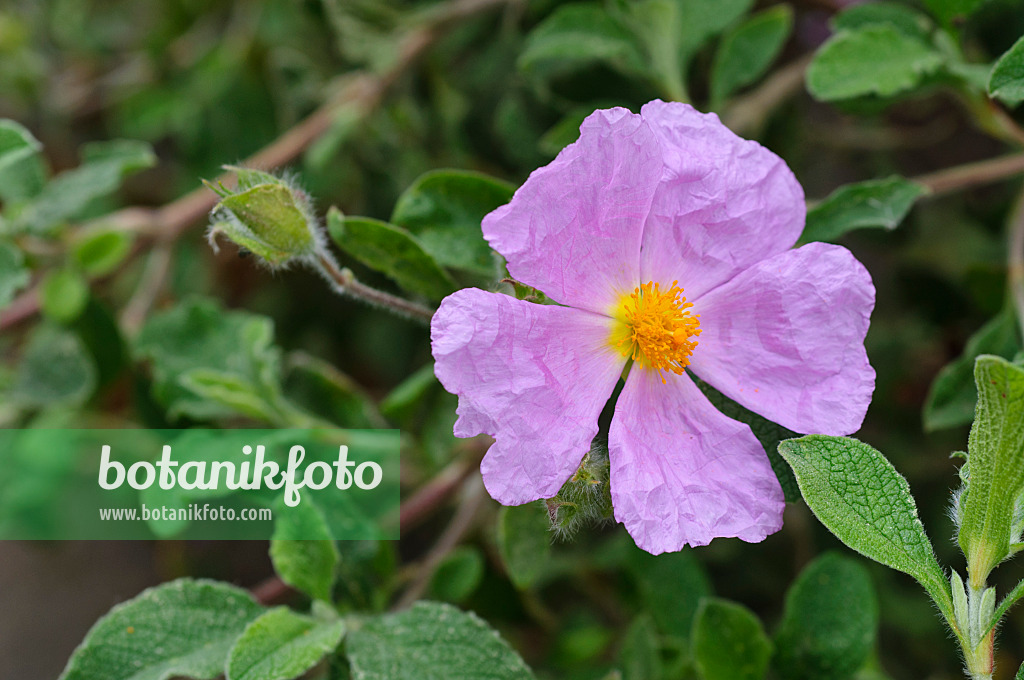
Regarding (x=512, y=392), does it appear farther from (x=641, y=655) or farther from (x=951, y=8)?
(x=951, y=8)

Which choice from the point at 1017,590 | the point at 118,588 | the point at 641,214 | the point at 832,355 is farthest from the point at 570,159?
the point at 118,588

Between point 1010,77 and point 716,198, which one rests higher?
point 1010,77

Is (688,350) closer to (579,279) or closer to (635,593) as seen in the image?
(579,279)

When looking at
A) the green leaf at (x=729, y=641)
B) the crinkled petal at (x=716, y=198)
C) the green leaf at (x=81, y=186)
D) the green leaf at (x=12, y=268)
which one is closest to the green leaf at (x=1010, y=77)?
the crinkled petal at (x=716, y=198)

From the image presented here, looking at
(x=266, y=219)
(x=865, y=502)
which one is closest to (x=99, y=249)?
(x=266, y=219)

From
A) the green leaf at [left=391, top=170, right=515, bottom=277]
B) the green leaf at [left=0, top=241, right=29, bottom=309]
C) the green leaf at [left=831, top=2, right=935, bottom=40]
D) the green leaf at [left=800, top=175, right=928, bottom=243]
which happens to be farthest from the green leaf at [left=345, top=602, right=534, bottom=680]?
the green leaf at [left=831, top=2, right=935, bottom=40]

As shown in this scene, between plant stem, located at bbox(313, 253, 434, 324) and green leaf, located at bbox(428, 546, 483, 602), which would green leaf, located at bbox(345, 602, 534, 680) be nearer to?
green leaf, located at bbox(428, 546, 483, 602)
